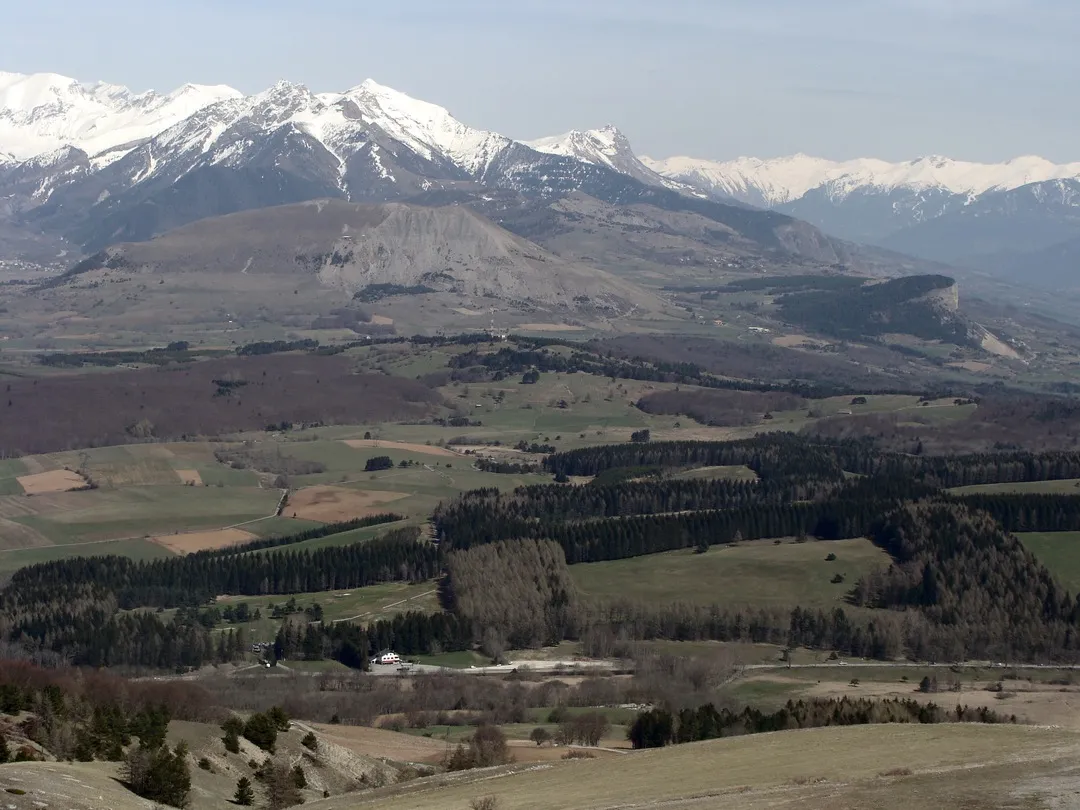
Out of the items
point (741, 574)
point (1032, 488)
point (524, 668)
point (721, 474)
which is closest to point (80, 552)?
point (524, 668)

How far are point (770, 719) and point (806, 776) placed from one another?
27.0m

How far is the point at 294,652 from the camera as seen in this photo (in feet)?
360

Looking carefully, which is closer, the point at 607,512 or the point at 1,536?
the point at 1,536

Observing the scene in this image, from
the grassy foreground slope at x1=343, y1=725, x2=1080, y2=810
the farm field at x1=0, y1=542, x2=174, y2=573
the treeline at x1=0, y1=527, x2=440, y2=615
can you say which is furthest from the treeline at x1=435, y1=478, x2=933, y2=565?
the grassy foreground slope at x1=343, y1=725, x2=1080, y2=810

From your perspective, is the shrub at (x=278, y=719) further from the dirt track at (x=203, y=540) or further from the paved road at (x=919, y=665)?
the dirt track at (x=203, y=540)

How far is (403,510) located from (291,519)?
10.8 meters

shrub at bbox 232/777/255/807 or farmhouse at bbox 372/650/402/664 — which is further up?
shrub at bbox 232/777/255/807

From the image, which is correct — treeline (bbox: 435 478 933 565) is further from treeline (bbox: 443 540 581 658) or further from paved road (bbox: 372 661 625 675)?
paved road (bbox: 372 661 625 675)

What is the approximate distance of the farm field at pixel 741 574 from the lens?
125375 millimetres

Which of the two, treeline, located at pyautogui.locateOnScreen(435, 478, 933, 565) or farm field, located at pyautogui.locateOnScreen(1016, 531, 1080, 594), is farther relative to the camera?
treeline, located at pyautogui.locateOnScreen(435, 478, 933, 565)

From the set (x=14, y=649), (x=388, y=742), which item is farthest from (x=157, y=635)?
(x=388, y=742)

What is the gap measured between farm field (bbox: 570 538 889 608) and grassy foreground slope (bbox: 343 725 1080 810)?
5916 cm

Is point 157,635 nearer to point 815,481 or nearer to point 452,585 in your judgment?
point 452,585

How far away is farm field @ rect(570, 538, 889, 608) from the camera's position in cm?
12538
